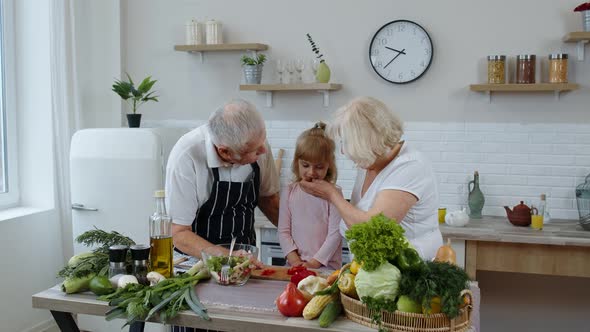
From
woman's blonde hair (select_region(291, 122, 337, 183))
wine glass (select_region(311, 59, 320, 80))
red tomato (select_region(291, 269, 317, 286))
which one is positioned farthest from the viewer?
wine glass (select_region(311, 59, 320, 80))

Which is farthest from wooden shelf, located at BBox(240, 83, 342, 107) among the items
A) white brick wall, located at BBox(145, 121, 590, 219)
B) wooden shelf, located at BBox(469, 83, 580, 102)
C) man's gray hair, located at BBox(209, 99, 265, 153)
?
man's gray hair, located at BBox(209, 99, 265, 153)

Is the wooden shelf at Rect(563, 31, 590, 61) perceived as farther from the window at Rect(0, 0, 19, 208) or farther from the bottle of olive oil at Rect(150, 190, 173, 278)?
the window at Rect(0, 0, 19, 208)

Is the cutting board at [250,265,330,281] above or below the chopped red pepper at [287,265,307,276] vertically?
below

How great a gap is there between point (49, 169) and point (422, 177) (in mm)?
3169

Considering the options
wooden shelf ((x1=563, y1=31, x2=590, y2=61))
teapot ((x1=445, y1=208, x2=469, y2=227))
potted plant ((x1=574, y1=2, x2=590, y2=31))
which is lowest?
teapot ((x1=445, y1=208, x2=469, y2=227))

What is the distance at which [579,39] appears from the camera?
13.7ft

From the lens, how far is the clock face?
14.9ft

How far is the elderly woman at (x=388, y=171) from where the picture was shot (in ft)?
7.95

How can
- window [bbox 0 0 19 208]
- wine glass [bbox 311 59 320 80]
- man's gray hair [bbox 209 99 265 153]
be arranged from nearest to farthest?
man's gray hair [bbox 209 99 265 153] → window [bbox 0 0 19 208] → wine glass [bbox 311 59 320 80]

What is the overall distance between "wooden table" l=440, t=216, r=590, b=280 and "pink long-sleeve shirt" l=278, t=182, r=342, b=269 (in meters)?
1.17

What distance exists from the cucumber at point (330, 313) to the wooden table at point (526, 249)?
2028 mm

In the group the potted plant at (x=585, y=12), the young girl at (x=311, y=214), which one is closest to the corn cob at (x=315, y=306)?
the young girl at (x=311, y=214)

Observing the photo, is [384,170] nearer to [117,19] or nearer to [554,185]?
[554,185]

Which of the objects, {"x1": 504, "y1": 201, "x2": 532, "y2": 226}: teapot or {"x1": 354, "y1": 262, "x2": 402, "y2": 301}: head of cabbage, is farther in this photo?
{"x1": 504, "y1": 201, "x2": 532, "y2": 226}: teapot
